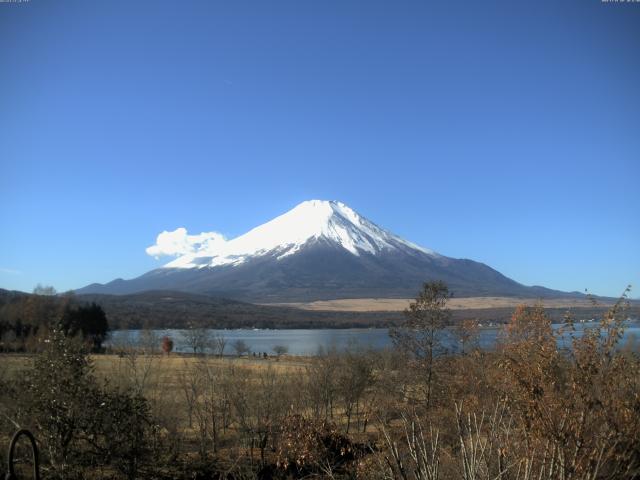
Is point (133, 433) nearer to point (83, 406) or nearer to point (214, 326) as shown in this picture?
point (83, 406)


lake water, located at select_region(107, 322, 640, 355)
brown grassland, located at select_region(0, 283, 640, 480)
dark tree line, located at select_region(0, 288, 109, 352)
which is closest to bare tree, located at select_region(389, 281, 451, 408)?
brown grassland, located at select_region(0, 283, 640, 480)

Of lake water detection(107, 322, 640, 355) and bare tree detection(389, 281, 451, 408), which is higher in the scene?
bare tree detection(389, 281, 451, 408)

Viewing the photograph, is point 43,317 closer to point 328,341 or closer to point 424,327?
point 328,341

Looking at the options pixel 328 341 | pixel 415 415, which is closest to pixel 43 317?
pixel 328 341

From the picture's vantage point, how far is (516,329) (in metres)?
22.0

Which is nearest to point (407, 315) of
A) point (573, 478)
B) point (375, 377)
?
point (375, 377)

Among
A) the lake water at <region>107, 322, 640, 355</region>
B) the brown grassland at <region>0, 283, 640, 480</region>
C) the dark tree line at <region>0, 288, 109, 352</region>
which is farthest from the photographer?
the dark tree line at <region>0, 288, 109, 352</region>

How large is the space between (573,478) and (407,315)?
15.9m

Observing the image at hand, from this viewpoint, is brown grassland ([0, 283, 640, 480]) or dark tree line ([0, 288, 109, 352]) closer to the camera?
brown grassland ([0, 283, 640, 480])

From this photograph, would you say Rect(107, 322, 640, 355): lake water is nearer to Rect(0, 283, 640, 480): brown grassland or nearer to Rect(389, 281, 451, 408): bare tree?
Rect(0, 283, 640, 480): brown grassland

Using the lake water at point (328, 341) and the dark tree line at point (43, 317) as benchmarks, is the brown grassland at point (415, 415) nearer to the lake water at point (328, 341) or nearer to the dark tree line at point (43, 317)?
the lake water at point (328, 341)

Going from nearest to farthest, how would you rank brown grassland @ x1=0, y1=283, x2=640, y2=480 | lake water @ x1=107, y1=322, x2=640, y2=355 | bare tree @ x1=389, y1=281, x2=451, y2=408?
brown grassland @ x1=0, y1=283, x2=640, y2=480 < bare tree @ x1=389, y1=281, x2=451, y2=408 < lake water @ x1=107, y1=322, x2=640, y2=355

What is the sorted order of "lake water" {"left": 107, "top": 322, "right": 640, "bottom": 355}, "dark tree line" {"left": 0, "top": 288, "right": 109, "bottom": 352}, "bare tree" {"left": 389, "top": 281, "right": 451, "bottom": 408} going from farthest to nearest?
1. "dark tree line" {"left": 0, "top": 288, "right": 109, "bottom": 352}
2. "lake water" {"left": 107, "top": 322, "right": 640, "bottom": 355}
3. "bare tree" {"left": 389, "top": 281, "right": 451, "bottom": 408}

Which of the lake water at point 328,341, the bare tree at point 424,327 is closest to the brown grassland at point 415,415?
the bare tree at point 424,327
